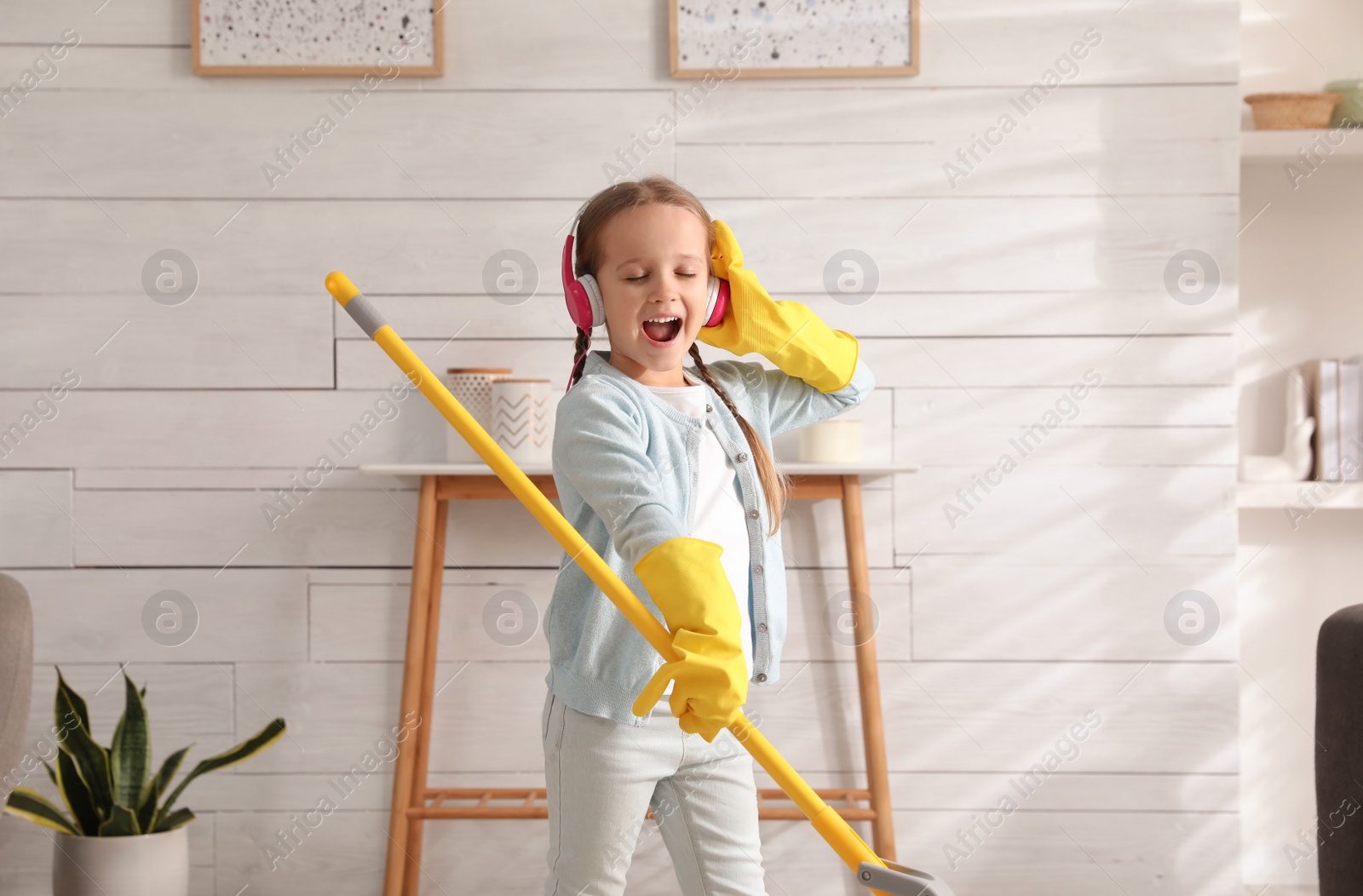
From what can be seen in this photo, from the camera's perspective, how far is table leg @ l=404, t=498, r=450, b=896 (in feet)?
5.57

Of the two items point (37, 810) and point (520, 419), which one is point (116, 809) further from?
point (520, 419)

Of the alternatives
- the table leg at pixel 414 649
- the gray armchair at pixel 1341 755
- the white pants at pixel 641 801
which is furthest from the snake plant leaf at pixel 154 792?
the gray armchair at pixel 1341 755

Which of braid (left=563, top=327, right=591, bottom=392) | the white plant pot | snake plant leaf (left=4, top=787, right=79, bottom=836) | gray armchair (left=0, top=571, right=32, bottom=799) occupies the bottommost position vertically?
the white plant pot

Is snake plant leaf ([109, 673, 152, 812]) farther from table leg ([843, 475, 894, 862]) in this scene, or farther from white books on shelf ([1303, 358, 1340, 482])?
white books on shelf ([1303, 358, 1340, 482])

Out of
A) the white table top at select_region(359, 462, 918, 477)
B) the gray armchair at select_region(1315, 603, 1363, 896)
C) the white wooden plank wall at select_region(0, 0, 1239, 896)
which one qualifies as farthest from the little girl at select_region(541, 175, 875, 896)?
the white wooden plank wall at select_region(0, 0, 1239, 896)

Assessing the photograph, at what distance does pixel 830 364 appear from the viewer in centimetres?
121

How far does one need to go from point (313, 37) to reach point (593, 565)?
4.14 ft

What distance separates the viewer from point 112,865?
5.11 ft

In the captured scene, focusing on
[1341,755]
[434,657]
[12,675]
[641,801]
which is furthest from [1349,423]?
[12,675]

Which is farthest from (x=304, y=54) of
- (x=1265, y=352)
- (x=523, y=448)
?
(x=1265, y=352)

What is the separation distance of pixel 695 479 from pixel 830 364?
0.78 ft

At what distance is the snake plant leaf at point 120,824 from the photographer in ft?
5.18

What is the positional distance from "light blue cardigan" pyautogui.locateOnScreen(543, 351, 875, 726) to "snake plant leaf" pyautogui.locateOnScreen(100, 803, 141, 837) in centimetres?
89

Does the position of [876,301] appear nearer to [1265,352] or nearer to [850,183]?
[850,183]
